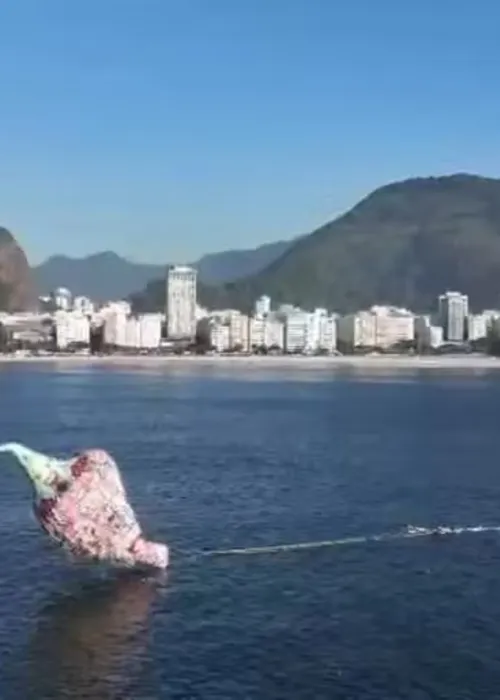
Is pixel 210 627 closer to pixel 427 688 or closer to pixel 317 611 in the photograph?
pixel 317 611

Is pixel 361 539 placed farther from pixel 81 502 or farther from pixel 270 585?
pixel 81 502

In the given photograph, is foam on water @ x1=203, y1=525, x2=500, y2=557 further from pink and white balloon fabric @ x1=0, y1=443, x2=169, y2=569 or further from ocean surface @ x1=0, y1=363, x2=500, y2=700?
pink and white balloon fabric @ x1=0, y1=443, x2=169, y2=569

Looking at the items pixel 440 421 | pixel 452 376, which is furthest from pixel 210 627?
pixel 452 376

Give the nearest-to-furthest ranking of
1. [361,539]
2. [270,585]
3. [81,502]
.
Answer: [81,502] → [270,585] → [361,539]

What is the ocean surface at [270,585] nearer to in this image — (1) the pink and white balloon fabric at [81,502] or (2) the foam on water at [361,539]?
(2) the foam on water at [361,539]

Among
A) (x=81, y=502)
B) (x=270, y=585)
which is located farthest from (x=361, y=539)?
(x=81, y=502)

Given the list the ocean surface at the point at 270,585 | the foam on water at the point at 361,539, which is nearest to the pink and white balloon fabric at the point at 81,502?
the ocean surface at the point at 270,585
